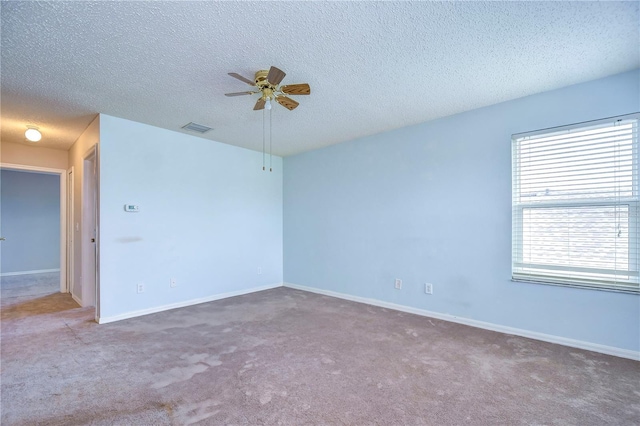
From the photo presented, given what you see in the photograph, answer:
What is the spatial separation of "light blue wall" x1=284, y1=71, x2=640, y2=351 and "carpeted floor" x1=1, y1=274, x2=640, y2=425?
1.12ft

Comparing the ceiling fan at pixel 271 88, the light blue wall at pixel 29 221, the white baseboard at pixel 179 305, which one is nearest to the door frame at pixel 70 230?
the white baseboard at pixel 179 305

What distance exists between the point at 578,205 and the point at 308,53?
2.91 meters

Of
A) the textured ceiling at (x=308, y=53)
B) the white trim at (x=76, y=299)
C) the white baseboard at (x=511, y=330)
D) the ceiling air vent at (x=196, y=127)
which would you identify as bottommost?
the white trim at (x=76, y=299)

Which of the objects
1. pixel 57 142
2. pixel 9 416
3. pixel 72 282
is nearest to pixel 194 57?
pixel 9 416

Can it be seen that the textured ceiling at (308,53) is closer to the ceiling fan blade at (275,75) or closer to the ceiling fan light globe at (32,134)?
the ceiling fan blade at (275,75)

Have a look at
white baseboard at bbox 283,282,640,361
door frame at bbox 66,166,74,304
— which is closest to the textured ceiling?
door frame at bbox 66,166,74,304

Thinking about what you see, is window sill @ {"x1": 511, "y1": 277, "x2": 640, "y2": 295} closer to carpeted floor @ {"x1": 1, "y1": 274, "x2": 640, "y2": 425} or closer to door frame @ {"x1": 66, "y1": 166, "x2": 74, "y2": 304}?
carpeted floor @ {"x1": 1, "y1": 274, "x2": 640, "y2": 425}

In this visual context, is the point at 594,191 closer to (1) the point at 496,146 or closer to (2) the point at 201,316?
(1) the point at 496,146

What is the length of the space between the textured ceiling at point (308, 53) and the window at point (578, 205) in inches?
22.3

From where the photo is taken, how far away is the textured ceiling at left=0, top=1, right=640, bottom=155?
1.84 metres

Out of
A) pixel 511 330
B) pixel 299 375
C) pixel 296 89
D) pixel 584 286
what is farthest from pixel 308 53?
pixel 511 330

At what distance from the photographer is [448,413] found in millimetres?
1805

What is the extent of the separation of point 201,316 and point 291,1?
11.7ft

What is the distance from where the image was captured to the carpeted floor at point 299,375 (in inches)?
70.8
